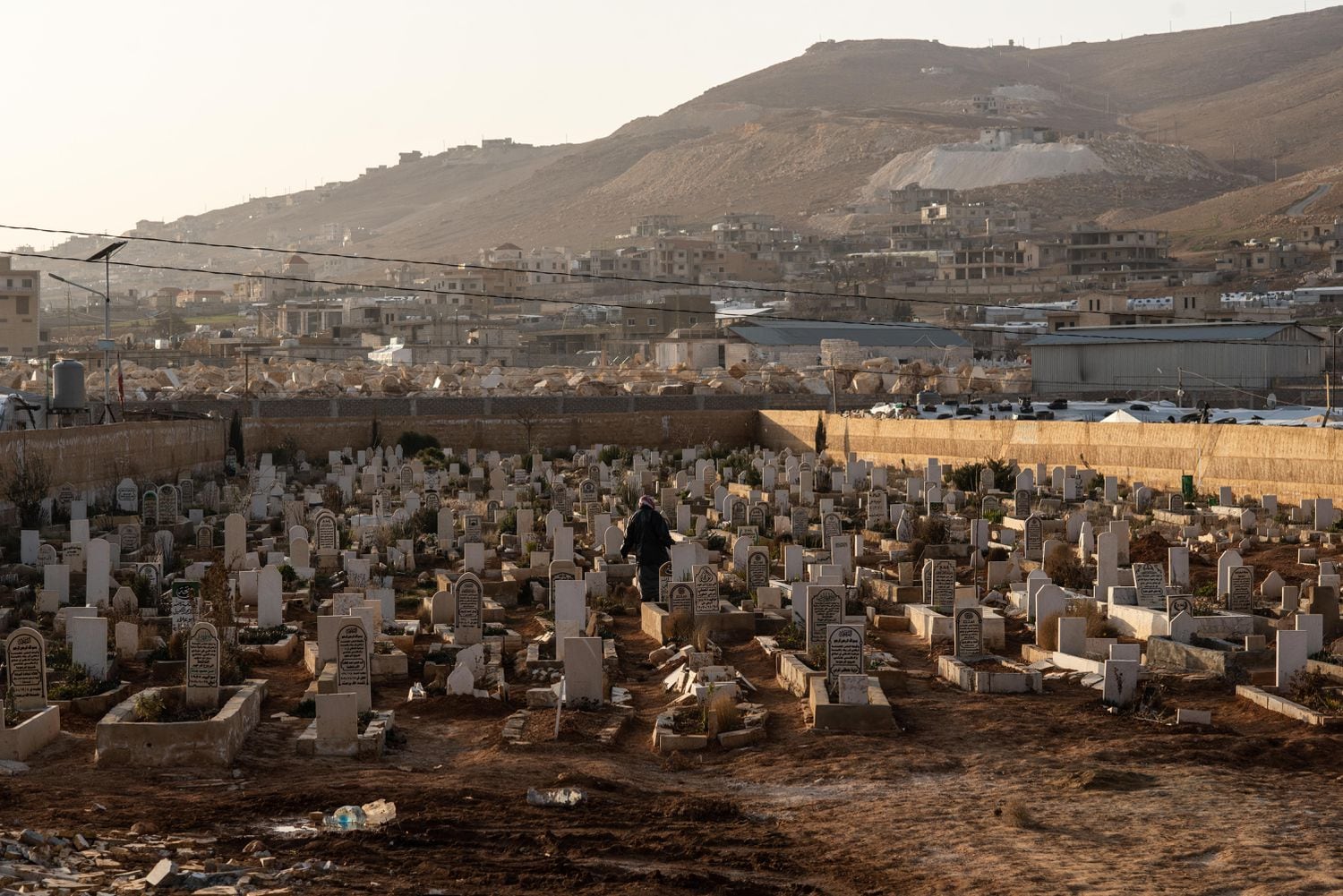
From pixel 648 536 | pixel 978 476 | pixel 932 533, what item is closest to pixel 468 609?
pixel 648 536

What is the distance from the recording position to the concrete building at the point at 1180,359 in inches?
1807

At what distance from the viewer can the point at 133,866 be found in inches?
314

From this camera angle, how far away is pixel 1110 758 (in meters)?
10.9

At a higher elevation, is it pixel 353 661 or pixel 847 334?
pixel 847 334

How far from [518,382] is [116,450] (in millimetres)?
31079

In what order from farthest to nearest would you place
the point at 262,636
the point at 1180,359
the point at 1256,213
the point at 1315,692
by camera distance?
the point at 1256,213, the point at 1180,359, the point at 262,636, the point at 1315,692

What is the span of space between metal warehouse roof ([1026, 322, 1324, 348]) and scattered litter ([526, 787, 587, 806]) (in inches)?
1532

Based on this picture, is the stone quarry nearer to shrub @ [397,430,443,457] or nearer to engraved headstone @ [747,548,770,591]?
engraved headstone @ [747,548,770,591]

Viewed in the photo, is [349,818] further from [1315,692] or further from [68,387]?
[68,387]

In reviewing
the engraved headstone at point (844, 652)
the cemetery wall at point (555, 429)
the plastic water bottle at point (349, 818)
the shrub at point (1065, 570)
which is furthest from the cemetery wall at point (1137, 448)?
the plastic water bottle at point (349, 818)

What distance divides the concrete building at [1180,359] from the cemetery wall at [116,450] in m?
23.9

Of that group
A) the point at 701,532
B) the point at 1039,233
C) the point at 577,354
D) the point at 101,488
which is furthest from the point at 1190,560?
the point at 1039,233

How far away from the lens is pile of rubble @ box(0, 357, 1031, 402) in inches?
1980

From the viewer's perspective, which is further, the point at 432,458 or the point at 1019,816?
the point at 432,458
